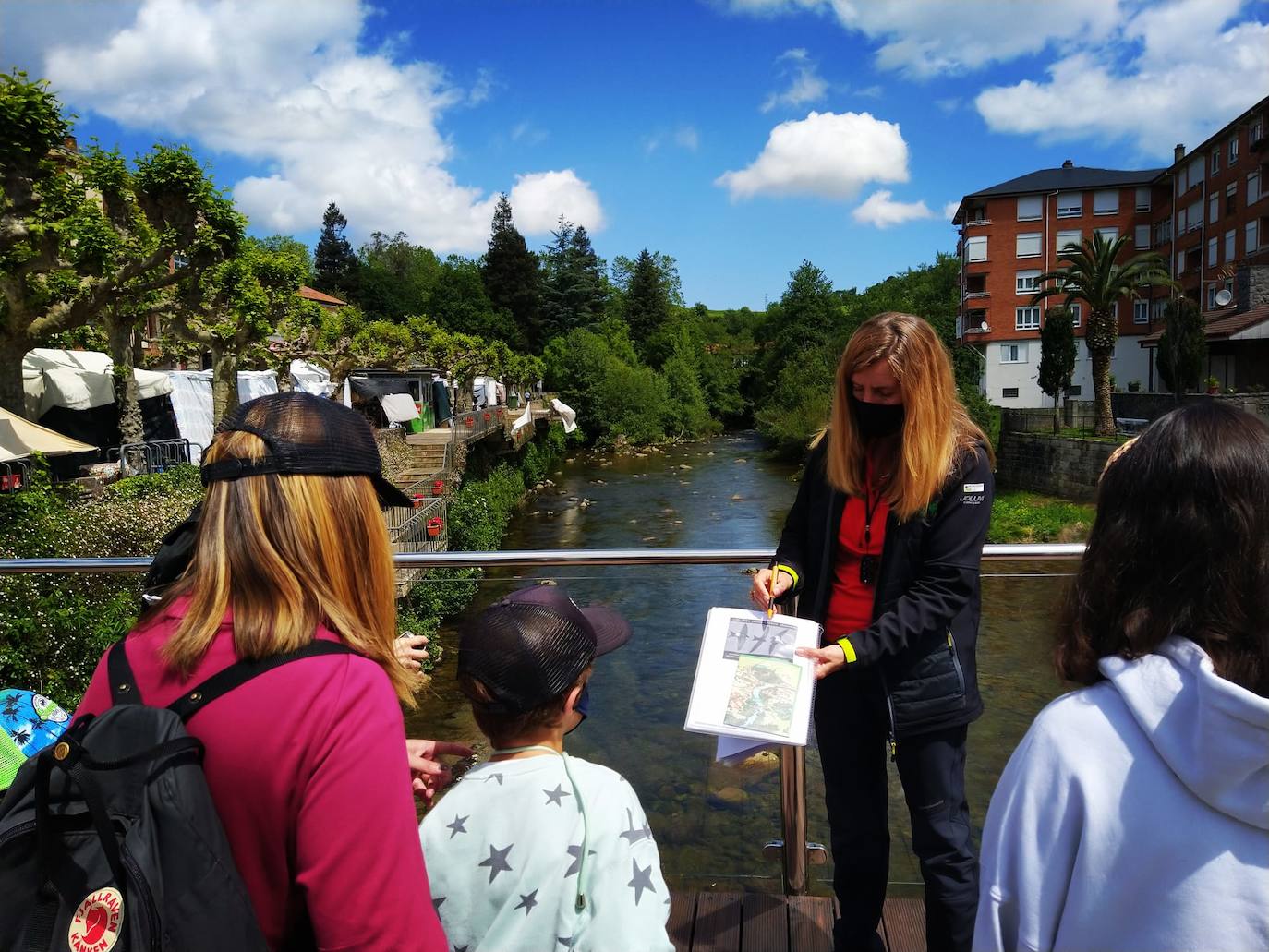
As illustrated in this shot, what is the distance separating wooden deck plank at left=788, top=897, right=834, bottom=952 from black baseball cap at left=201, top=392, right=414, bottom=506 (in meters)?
2.02

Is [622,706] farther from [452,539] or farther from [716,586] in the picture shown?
[452,539]

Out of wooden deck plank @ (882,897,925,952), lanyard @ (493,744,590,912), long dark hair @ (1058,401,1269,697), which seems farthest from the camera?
wooden deck plank @ (882,897,925,952)

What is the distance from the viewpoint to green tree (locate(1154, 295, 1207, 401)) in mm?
33594

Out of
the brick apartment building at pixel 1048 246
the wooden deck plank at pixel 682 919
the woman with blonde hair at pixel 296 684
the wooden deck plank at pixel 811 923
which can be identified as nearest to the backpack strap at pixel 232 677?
the woman with blonde hair at pixel 296 684

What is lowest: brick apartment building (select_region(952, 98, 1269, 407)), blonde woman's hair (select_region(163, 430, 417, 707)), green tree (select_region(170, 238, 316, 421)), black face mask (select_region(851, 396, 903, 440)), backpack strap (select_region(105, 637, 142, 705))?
Answer: backpack strap (select_region(105, 637, 142, 705))

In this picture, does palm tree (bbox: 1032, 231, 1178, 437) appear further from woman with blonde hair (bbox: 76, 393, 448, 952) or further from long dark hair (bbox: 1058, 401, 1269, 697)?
woman with blonde hair (bbox: 76, 393, 448, 952)

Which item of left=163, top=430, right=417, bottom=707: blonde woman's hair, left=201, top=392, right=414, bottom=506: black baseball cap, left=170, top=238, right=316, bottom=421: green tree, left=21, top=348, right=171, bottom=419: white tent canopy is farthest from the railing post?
left=21, top=348, right=171, bottom=419: white tent canopy

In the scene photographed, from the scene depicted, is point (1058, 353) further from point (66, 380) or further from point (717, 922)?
point (717, 922)

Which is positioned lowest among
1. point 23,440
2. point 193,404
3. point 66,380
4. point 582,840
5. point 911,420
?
point 582,840

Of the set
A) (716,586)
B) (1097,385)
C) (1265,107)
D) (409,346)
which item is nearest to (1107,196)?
(1265,107)

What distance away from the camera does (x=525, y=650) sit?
1671mm

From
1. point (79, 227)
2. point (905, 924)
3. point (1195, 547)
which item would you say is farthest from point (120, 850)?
point (79, 227)

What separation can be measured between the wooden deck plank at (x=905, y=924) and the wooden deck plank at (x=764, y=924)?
0.98 ft

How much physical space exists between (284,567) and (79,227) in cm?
1377
